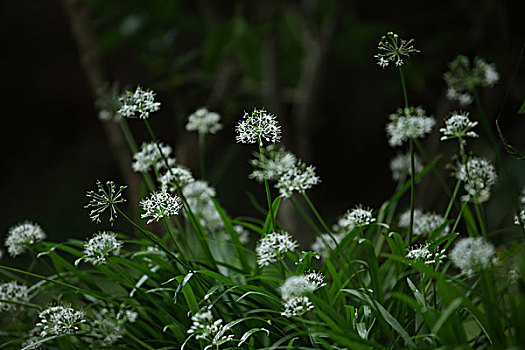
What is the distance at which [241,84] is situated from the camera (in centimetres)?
157

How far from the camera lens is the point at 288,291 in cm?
48

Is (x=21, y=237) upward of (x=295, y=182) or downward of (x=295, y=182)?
upward

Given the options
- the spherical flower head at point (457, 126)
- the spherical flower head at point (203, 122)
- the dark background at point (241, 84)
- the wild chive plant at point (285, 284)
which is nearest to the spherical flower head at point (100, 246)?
the wild chive plant at point (285, 284)

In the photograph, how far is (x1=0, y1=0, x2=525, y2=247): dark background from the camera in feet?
4.37

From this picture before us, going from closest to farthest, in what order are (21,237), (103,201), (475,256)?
(475,256), (103,201), (21,237)

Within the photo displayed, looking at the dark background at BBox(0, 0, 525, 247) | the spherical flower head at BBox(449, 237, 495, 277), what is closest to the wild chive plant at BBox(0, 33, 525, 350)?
the spherical flower head at BBox(449, 237, 495, 277)

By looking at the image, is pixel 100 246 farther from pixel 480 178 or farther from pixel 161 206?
pixel 480 178

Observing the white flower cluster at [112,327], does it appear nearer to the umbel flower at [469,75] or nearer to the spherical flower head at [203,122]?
the spherical flower head at [203,122]

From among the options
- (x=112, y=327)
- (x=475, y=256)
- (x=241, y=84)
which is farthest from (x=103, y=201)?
(x=241, y=84)

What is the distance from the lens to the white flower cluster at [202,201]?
779mm

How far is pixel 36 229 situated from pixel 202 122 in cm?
28

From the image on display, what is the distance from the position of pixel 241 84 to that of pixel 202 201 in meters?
0.80

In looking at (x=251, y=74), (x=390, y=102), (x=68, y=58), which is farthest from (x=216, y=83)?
(x=68, y=58)

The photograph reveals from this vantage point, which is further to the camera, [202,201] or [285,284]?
[202,201]
